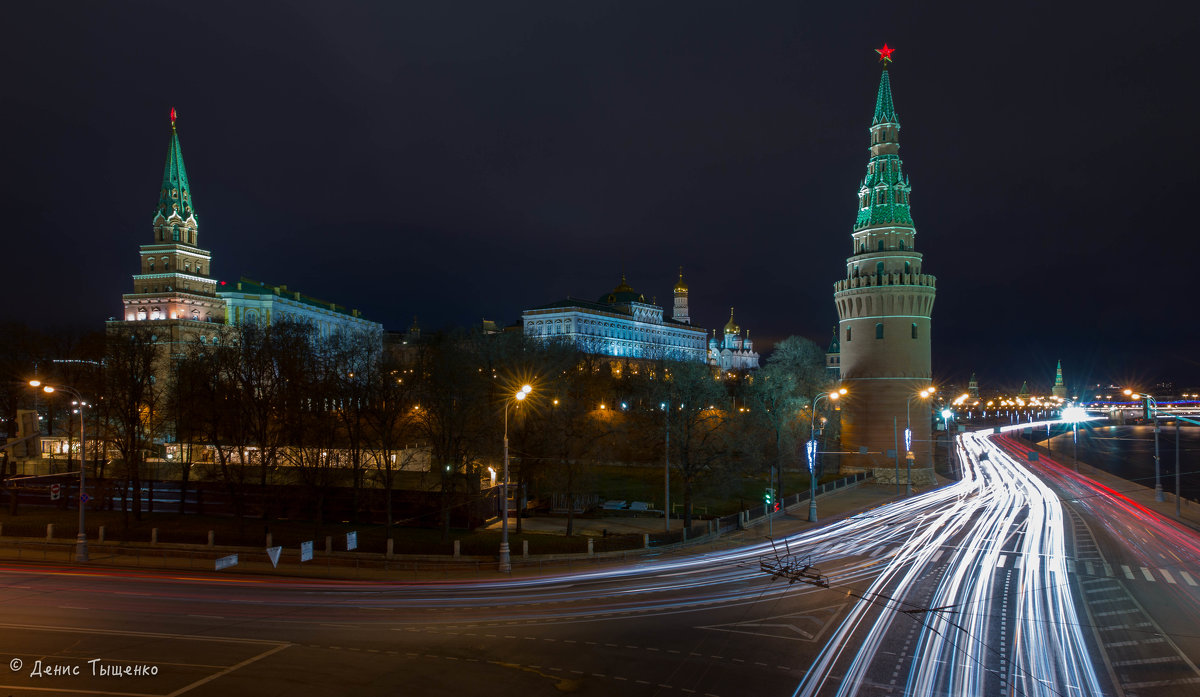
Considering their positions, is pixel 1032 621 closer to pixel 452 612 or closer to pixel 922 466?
pixel 452 612

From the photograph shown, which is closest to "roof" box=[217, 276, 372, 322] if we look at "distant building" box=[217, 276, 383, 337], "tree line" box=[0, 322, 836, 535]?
"distant building" box=[217, 276, 383, 337]

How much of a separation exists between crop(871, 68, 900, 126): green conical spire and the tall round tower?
8 cm

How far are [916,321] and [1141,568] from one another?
37.0 metres

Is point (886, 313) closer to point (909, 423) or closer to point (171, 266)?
point (909, 423)

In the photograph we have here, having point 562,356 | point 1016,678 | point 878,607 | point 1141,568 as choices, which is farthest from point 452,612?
point 562,356

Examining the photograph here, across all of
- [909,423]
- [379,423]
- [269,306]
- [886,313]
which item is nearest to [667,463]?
[379,423]

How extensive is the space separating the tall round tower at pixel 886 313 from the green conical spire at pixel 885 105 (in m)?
0.08

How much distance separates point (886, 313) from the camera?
6166 cm

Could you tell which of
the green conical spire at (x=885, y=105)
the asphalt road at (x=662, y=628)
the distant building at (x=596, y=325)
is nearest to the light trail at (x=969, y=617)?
the asphalt road at (x=662, y=628)

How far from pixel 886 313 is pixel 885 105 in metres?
18.8

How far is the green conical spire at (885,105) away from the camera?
207 feet

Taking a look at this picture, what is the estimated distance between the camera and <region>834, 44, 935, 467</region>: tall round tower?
61.2 m

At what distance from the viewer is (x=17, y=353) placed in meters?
54.3

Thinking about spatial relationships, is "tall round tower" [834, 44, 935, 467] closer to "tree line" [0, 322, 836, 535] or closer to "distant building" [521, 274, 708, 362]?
"tree line" [0, 322, 836, 535]
